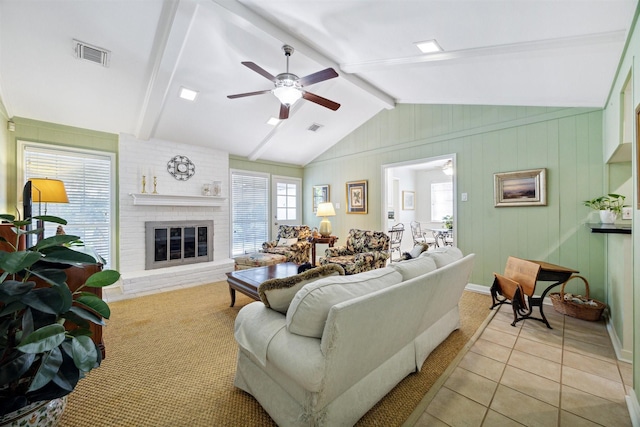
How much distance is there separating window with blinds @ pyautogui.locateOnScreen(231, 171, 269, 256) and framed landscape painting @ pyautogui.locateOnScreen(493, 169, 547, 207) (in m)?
4.48

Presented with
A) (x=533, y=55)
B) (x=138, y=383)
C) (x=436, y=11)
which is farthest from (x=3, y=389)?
(x=533, y=55)

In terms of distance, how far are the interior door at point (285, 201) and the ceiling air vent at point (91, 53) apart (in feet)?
12.1

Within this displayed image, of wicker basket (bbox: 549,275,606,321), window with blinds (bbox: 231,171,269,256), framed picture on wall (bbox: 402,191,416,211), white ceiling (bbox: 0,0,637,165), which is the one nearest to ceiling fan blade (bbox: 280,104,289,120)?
white ceiling (bbox: 0,0,637,165)

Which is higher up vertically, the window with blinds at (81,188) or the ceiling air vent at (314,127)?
the ceiling air vent at (314,127)

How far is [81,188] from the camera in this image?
3.99 metres

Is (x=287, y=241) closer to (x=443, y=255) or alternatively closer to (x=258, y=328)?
(x=443, y=255)

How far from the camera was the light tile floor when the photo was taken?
1.58 meters

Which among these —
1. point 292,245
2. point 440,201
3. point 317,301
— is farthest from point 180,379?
point 440,201

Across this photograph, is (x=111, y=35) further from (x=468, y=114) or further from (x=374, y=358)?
(x=468, y=114)

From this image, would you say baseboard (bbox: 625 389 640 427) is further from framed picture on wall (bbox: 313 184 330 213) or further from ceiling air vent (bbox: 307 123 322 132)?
framed picture on wall (bbox: 313 184 330 213)

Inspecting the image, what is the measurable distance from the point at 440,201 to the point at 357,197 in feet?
12.3

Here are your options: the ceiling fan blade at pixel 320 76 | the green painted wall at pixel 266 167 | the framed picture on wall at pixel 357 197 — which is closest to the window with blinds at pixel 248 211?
the green painted wall at pixel 266 167

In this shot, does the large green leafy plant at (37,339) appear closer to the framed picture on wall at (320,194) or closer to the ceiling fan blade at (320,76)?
the ceiling fan blade at (320,76)

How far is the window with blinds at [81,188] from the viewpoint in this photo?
12.1 ft
